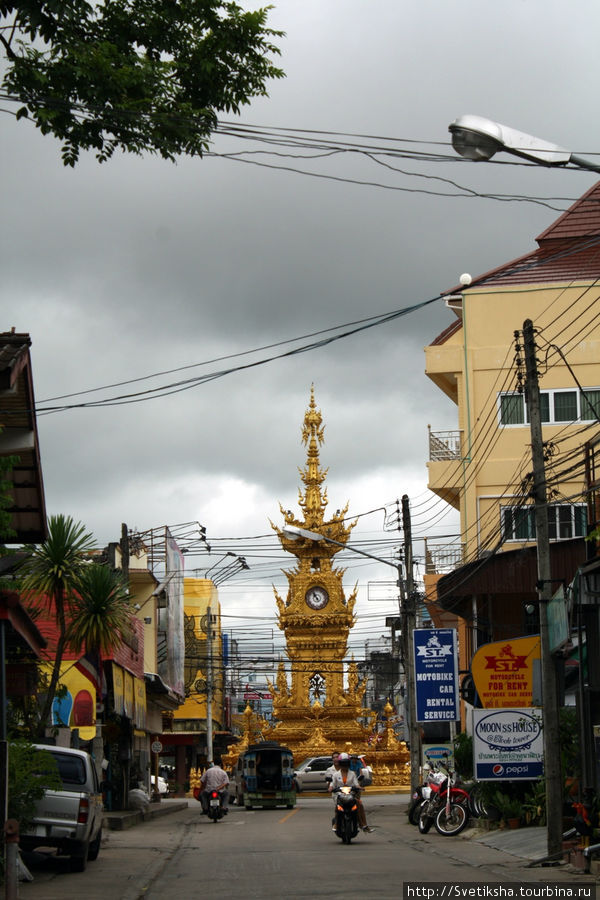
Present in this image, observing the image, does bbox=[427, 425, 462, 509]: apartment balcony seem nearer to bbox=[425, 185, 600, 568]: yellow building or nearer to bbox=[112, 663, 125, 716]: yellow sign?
bbox=[425, 185, 600, 568]: yellow building

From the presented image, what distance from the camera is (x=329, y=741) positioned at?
6241cm

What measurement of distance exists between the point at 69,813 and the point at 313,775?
39.4 m

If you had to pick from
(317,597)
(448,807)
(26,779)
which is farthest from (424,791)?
(317,597)

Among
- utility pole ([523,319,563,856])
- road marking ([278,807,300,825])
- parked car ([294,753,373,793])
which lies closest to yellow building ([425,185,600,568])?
road marking ([278,807,300,825])

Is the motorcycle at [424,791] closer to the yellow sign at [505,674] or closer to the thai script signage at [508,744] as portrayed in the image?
the yellow sign at [505,674]

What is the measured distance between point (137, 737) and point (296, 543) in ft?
61.9

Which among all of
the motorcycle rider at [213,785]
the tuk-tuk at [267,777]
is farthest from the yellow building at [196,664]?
the motorcycle rider at [213,785]

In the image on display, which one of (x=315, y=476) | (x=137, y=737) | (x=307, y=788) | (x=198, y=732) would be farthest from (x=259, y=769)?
(x=198, y=732)

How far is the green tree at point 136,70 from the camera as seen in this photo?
37.7ft

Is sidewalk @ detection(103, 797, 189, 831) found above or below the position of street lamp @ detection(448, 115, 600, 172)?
below

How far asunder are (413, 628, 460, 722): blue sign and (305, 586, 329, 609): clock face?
29.9m

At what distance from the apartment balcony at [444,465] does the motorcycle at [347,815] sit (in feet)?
72.9

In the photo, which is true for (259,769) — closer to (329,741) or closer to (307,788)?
(307,788)

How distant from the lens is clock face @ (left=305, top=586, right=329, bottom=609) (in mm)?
64688
